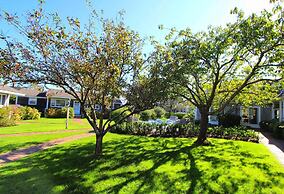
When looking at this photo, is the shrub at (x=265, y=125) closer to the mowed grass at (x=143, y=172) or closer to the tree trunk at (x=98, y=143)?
the mowed grass at (x=143, y=172)

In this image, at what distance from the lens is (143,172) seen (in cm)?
728

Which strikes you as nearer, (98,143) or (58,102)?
(98,143)

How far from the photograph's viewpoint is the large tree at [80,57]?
6.83 m

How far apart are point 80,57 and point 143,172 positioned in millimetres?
4556

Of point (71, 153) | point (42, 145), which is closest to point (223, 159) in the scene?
point (71, 153)

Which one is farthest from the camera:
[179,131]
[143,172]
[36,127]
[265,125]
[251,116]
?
[251,116]

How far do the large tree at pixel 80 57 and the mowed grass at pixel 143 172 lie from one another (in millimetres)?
2460

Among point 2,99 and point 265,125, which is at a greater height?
point 2,99

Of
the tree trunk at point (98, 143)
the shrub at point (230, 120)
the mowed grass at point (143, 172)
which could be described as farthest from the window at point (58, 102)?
the tree trunk at point (98, 143)

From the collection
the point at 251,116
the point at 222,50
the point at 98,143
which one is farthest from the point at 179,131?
the point at 251,116

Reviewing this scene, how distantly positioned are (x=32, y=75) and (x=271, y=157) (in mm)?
10927

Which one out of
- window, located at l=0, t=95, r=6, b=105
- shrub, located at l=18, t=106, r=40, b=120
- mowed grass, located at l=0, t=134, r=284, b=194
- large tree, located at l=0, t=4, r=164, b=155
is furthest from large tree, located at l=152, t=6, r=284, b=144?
window, located at l=0, t=95, r=6, b=105

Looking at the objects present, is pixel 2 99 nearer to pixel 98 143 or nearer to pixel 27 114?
pixel 27 114

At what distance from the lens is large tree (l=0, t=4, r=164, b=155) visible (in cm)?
683
